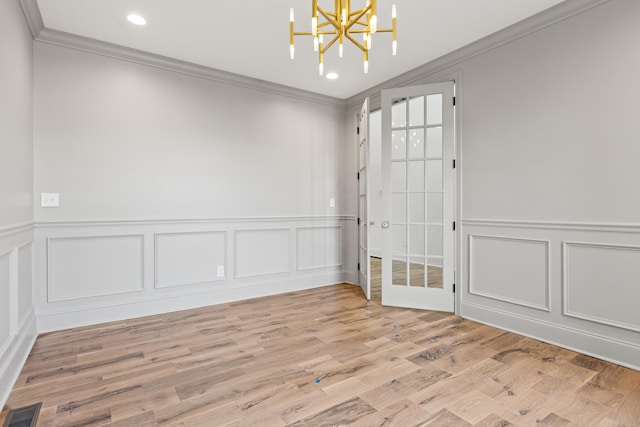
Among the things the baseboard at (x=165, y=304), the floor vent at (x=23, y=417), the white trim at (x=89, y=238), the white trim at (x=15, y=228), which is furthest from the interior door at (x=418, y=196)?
the white trim at (x=15, y=228)

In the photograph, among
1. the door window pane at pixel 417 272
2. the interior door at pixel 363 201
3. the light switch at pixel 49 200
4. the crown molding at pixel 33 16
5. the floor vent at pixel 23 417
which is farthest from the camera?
the interior door at pixel 363 201

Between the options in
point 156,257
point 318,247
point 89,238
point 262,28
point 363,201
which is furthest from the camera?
point 318,247

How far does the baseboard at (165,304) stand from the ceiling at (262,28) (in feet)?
8.26

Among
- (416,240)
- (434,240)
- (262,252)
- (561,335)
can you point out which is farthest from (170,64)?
(561,335)

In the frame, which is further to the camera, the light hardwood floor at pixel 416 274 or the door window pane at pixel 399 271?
the door window pane at pixel 399 271

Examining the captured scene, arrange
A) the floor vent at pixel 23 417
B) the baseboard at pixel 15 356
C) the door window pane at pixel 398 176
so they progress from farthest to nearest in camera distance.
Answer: the door window pane at pixel 398 176 → the baseboard at pixel 15 356 → the floor vent at pixel 23 417

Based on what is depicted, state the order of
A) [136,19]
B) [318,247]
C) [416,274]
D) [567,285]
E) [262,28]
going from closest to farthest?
[567,285] → [136,19] → [262,28] → [416,274] → [318,247]

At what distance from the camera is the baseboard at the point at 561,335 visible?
7.68 feet

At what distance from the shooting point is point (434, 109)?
352 cm

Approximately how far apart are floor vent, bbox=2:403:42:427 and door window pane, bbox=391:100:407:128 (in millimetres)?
3639

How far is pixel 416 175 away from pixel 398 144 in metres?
0.40

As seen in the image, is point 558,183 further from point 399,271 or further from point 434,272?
point 399,271

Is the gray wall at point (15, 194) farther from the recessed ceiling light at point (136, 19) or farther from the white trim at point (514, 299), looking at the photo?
the white trim at point (514, 299)

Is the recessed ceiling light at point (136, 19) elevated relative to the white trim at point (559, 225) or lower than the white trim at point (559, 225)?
elevated
